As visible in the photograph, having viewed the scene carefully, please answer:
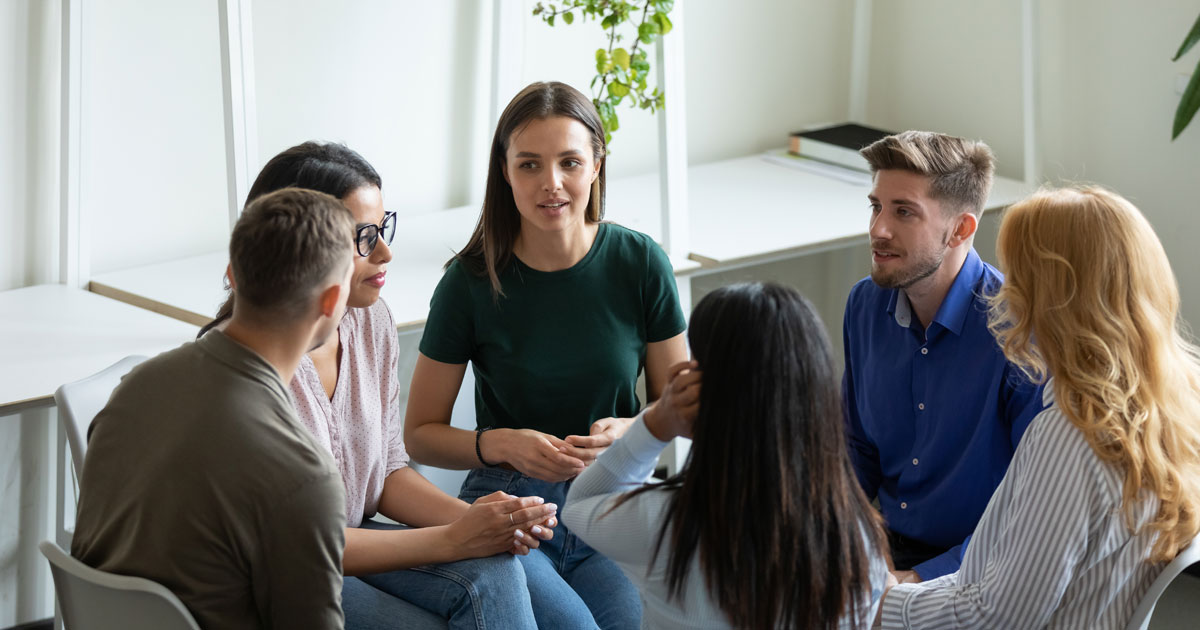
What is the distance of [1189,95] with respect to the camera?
2.99 meters

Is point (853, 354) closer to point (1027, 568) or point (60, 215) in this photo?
point (1027, 568)

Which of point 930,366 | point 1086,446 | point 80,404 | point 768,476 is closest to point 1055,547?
point 1086,446

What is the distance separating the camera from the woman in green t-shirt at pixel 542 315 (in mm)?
2074

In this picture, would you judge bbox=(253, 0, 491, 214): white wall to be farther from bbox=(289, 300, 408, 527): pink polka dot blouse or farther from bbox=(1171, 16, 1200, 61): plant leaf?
bbox=(1171, 16, 1200, 61): plant leaf

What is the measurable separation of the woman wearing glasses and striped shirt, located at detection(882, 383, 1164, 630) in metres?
0.59

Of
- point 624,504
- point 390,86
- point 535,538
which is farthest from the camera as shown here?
point 390,86

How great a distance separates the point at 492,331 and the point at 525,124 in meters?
0.35

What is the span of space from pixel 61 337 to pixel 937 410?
1638 millimetres

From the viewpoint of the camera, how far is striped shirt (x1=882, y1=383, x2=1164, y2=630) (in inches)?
57.8

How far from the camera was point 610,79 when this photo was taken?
3264 millimetres

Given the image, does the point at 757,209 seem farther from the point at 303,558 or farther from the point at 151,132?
the point at 303,558

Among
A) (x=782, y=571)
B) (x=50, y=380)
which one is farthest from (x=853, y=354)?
(x=50, y=380)

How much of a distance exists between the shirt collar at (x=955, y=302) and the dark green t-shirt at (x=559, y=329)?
0.37m

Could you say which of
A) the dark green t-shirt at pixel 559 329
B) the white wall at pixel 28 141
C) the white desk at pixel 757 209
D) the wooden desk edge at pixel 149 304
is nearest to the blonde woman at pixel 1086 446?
the dark green t-shirt at pixel 559 329
